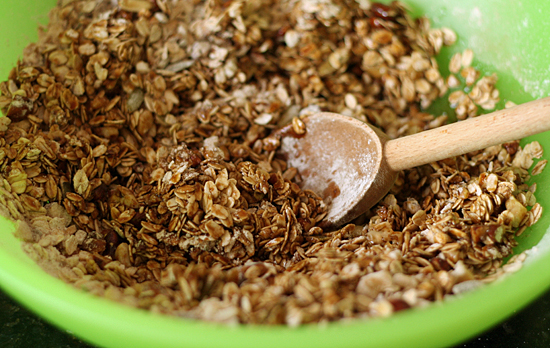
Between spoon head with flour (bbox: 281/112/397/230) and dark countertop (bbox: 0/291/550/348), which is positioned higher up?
spoon head with flour (bbox: 281/112/397/230)

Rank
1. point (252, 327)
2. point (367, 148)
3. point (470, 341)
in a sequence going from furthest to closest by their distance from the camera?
1. point (367, 148)
2. point (470, 341)
3. point (252, 327)

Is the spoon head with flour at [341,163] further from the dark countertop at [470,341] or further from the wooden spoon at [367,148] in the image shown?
the dark countertop at [470,341]

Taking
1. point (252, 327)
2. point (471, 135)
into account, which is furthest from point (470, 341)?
point (252, 327)

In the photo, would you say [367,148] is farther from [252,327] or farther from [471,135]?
[252,327]

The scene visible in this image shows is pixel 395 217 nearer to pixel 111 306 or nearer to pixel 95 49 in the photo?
pixel 111 306

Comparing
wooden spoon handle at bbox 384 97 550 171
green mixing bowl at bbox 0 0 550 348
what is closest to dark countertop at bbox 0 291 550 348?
green mixing bowl at bbox 0 0 550 348

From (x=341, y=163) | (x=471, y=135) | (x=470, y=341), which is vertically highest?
(x=471, y=135)

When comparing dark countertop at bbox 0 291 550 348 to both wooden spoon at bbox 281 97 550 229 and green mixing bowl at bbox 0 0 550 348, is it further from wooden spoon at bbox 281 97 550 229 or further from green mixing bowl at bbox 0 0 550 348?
wooden spoon at bbox 281 97 550 229
